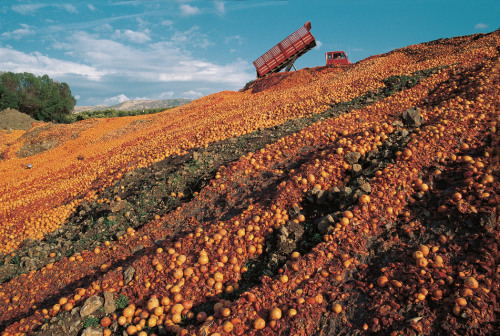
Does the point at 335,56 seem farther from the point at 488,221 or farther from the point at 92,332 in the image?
the point at 92,332

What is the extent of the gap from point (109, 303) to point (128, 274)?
21.8 inches

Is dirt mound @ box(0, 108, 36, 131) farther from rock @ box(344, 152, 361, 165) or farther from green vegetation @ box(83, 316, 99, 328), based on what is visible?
rock @ box(344, 152, 361, 165)

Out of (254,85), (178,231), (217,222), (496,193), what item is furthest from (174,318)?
(254,85)

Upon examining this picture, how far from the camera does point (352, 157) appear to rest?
250 inches

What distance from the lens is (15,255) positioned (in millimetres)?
7875

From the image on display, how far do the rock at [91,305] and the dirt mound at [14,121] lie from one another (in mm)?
38056

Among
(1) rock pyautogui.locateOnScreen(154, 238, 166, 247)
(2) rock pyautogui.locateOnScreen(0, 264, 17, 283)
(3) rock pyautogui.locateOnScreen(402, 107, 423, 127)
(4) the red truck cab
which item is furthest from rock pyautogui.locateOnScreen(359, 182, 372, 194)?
(4) the red truck cab

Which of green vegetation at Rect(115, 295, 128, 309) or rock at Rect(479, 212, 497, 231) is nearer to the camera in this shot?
rock at Rect(479, 212, 497, 231)

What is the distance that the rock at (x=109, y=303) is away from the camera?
4427 millimetres

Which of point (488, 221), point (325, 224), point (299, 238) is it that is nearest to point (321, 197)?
point (325, 224)

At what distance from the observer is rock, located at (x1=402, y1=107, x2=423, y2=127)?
737 cm

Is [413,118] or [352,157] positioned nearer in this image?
[352,157]

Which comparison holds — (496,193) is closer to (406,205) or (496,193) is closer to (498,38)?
(406,205)

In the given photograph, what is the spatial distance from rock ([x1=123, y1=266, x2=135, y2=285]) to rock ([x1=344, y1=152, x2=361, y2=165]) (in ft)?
17.0
